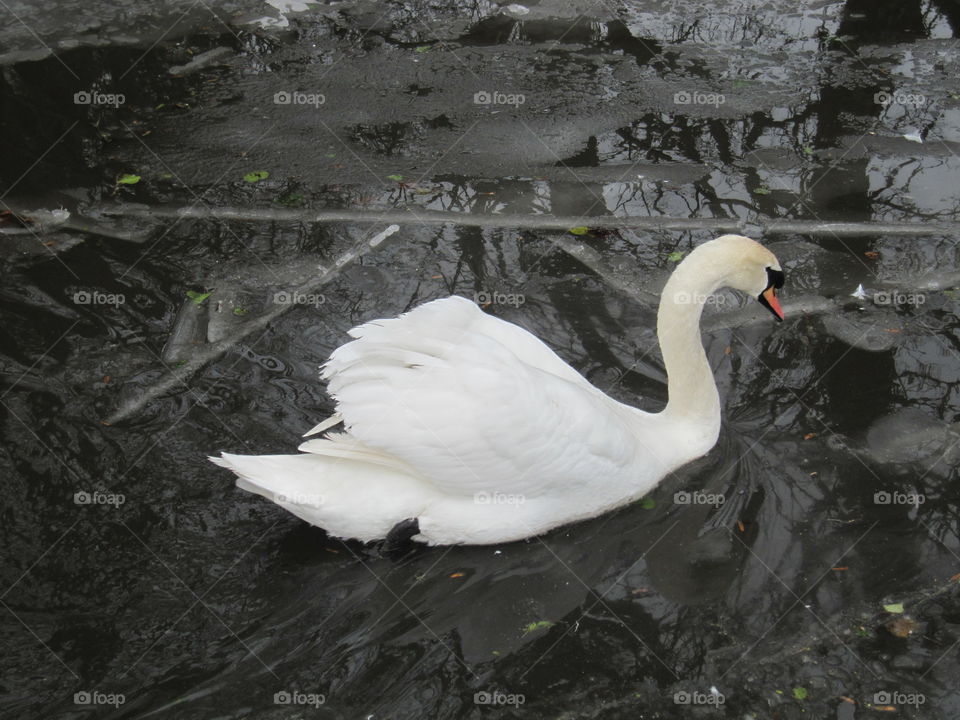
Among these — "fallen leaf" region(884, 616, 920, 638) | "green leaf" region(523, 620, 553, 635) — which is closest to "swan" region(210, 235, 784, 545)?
"green leaf" region(523, 620, 553, 635)

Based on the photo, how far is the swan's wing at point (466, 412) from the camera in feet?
13.2

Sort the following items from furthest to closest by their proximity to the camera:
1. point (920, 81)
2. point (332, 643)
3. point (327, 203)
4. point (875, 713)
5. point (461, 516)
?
1. point (920, 81)
2. point (327, 203)
3. point (461, 516)
4. point (332, 643)
5. point (875, 713)

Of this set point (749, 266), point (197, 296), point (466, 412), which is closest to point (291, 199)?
point (197, 296)

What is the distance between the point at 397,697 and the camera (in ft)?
12.0

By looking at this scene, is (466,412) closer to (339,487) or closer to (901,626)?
(339,487)


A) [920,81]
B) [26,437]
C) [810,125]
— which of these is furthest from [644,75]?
[26,437]

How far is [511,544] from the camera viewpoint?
4.39 m

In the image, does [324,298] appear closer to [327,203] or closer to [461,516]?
[327,203]

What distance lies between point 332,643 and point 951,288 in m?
4.42

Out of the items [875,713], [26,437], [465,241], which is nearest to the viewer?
[875,713]

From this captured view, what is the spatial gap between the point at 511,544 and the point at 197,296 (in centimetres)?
269

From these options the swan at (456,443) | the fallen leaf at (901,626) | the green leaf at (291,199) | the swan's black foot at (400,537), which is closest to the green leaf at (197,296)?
the green leaf at (291,199)

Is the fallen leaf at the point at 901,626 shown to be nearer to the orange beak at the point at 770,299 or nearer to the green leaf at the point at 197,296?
the orange beak at the point at 770,299

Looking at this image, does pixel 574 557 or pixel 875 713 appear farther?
pixel 574 557
